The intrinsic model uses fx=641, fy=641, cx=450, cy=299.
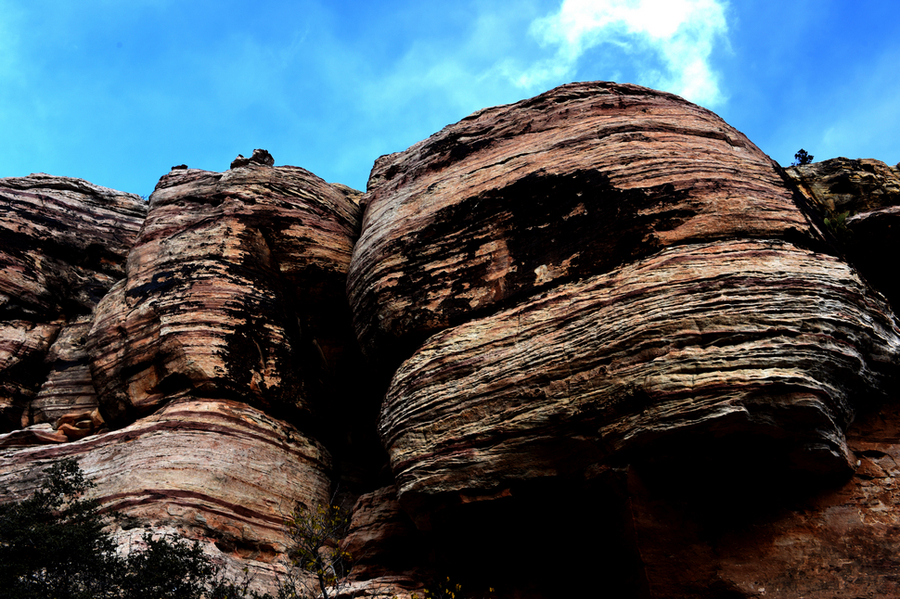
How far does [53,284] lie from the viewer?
819 inches

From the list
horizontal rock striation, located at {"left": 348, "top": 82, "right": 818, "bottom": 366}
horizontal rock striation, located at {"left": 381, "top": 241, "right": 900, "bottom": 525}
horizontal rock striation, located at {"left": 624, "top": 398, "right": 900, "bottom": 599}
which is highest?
horizontal rock striation, located at {"left": 348, "top": 82, "right": 818, "bottom": 366}

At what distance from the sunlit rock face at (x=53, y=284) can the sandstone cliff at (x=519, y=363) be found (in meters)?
0.11

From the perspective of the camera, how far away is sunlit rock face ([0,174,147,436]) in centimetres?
1767

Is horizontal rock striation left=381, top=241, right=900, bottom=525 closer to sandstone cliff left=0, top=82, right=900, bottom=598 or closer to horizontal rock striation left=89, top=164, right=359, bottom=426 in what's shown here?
sandstone cliff left=0, top=82, right=900, bottom=598

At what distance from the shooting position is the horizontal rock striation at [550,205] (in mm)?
12406

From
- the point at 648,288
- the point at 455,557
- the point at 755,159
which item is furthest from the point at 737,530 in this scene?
the point at 755,159

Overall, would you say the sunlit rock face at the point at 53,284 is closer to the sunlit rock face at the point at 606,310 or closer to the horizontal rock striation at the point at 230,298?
the horizontal rock striation at the point at 230,298

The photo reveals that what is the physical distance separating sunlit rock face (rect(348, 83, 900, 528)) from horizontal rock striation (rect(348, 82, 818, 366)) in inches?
1.9

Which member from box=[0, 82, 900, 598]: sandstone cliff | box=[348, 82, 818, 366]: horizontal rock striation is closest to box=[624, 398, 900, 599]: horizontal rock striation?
box=[0, 82, 900, 598]: sandstone cliff

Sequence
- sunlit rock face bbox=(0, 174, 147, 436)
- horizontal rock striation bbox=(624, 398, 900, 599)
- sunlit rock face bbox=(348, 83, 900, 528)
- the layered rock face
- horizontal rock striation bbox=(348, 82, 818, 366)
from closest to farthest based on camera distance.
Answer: horizontal rock striation bbox=(624, 398, 900, 599) → sunlit rock face bbox=(348, 83, 900, 528) → horizontal rock striation bbox=(348, 82, 818, 366) → the layered rock face → sunlit rock face bbox=(0, 174, 147, 436)

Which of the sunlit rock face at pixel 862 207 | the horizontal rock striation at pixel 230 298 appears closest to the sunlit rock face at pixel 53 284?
the horizontal rock striation at pixel 230 298

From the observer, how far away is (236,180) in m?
20.0

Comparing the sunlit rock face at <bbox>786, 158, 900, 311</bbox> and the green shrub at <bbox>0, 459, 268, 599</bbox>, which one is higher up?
the sunlit rock face at <bbox>786, 158, 900, 311</bbox>

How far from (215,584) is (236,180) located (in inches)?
500
